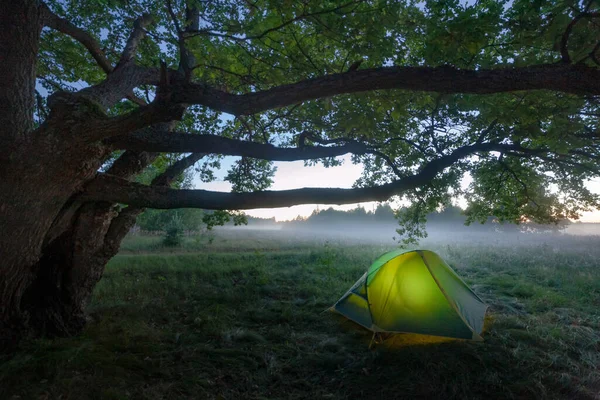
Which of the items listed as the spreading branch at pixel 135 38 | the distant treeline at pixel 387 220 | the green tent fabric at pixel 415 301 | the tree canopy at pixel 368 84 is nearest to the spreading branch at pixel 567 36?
the tree canopy at pixel 368 84

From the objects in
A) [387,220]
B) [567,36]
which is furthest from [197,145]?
[387,220]

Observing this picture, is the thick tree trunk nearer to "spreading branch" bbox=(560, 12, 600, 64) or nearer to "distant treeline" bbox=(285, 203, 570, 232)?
"spreading branch" bbox=(560, 12, 600, 64)

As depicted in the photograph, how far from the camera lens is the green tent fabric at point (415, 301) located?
578cm

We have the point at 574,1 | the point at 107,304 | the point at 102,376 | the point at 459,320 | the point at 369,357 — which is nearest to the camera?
the point at 574,1

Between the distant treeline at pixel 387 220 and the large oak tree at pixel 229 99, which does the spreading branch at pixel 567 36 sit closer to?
the large oak tree at pixel 229 99

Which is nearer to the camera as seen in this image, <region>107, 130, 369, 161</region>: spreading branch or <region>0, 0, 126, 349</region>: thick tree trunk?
<region>0, 0, 126, 349</region>: thick tree trunk

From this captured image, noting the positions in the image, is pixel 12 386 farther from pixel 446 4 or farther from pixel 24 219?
pixel 446 4

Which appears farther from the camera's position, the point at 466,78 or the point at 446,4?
the point at 446,4

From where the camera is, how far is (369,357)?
16.9 ft

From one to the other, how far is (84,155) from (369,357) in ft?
17.4

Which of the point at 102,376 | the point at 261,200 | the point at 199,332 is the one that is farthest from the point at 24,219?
the point at 199,332

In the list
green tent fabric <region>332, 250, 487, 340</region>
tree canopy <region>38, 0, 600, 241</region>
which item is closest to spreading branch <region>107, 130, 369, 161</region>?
tree canopy <region>38, 0, 600, 241</region>

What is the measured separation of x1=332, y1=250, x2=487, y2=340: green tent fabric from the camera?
5.78 meters

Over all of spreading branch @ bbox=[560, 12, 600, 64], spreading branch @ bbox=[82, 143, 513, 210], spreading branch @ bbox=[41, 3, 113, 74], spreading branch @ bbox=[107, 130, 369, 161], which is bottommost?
spreading branch @ bbox=[82, 143, 513, 210]
